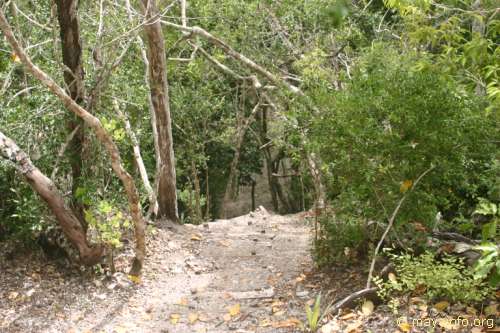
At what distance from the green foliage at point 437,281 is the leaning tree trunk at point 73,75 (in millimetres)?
3397

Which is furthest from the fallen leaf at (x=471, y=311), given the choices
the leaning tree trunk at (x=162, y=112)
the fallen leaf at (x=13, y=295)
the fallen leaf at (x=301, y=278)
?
the leaning tree trunk at (x=162, y=112)

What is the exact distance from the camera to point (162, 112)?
30.2 ft

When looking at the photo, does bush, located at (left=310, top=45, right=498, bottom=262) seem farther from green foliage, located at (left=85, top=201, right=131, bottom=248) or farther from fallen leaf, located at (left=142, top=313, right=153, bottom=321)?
fallen leaf, located at (left=142, top=313, right=153, bottom=321)

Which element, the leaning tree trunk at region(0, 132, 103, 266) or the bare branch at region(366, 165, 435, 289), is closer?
the bare branch at region(366, 165, 435, 289)

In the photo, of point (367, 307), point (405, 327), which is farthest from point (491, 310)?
point (367, 307)

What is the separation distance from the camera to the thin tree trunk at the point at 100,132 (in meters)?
4.92

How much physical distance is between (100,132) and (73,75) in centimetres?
84

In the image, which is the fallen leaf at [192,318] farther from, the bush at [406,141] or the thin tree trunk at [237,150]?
the thin tree trunk at [237,150]

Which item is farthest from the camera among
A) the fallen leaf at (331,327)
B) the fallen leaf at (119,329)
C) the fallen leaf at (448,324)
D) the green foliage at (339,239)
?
the green foliage at (339,239)

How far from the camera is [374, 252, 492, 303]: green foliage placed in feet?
14.8

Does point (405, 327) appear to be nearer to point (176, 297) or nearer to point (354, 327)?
point (354, 327)

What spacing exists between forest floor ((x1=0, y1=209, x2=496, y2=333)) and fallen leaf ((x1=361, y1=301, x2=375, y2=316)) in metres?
0.01

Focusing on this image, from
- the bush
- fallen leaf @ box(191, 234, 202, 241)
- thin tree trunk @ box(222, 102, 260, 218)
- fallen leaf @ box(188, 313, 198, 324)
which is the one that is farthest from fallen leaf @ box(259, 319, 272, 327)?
thin tree trunk @ box(222, 102, 260, 218)

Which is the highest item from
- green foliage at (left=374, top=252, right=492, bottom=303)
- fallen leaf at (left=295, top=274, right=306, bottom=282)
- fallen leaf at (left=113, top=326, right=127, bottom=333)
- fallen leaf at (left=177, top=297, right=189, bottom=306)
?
green foliage at (left=374, top=252, right=492, bottom=303)
